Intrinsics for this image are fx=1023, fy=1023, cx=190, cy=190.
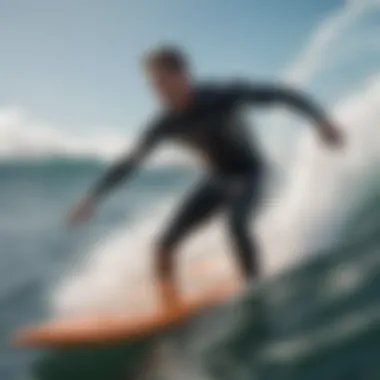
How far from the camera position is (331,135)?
1.57 metres

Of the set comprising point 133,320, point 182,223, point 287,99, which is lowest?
point 133,320

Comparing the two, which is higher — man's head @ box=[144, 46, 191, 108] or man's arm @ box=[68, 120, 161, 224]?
man's head @ box=[144, 46, 191, 108]

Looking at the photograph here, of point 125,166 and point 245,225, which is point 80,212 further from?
point 245,225

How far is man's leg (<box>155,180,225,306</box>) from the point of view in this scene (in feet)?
5.12

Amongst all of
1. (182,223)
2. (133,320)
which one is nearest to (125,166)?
(182,223)

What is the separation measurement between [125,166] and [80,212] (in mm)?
99

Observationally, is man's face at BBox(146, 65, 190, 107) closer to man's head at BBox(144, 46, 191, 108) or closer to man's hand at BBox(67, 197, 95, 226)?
man's head at BBox(144, 46, 191, 108)

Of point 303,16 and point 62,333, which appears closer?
point 62,333

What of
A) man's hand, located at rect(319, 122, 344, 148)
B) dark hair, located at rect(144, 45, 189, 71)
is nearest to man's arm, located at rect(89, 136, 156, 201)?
dark hair, located at rect(144, 45, 189, 71)

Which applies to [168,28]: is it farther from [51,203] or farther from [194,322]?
[194,322]

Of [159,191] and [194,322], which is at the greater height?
[159,191]

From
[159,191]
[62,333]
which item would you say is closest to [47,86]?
[159,191]

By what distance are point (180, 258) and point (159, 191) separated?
0.11 m

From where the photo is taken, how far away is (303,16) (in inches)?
64.7
